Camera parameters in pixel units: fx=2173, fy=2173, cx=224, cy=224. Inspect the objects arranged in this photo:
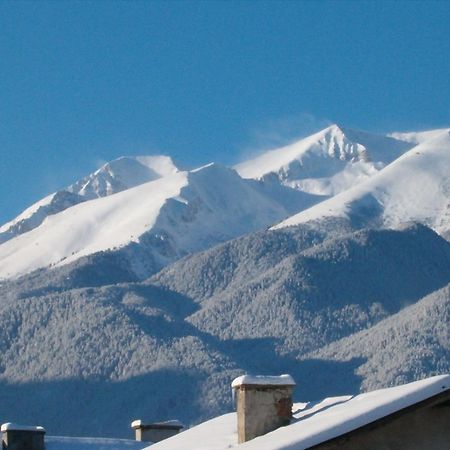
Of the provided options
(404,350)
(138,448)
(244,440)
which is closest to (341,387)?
(404,350)

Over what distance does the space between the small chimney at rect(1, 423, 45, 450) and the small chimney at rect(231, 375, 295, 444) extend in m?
11.6

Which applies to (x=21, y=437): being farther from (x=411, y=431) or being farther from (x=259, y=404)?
(x=411, y=431)

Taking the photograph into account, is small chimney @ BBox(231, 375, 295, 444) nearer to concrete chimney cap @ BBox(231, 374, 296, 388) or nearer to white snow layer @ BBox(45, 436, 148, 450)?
concrete chimney cap @ BBox(231, 374, 296, 388)

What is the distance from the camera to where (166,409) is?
643 feet

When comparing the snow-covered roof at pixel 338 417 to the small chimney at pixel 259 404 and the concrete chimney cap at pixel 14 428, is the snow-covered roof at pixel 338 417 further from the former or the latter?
the concrete chimney cap at pixel 14 428

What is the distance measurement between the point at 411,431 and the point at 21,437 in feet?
45.7

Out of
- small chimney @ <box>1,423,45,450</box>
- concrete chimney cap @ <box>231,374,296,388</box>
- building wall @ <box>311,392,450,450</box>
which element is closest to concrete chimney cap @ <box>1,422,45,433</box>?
small chimney @ <box>1,423,45,450</box>

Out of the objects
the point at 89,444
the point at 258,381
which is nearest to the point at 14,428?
the point at 89,444

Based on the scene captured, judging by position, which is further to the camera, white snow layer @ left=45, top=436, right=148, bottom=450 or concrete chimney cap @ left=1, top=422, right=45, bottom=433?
white snow layer @ left=45, top=436, right=148, bottom=450

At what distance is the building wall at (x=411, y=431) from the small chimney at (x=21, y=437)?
44.1ft

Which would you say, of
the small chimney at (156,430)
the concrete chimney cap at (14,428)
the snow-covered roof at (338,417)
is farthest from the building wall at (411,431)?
the small chimney at (156,430)

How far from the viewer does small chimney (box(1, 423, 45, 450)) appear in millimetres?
32781

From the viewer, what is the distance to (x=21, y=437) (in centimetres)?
3300

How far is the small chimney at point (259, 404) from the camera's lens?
21312 mm
